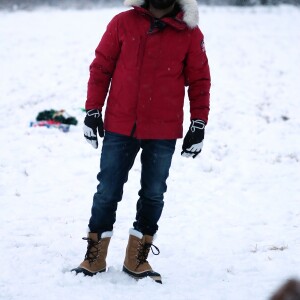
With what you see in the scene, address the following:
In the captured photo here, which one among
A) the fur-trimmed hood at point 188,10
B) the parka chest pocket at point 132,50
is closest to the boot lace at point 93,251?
the parka chest pocket at point 132,50

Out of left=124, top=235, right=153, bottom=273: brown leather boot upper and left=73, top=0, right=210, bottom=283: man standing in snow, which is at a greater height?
left=73, top=0, right=210, bottom=283: man standing in snow

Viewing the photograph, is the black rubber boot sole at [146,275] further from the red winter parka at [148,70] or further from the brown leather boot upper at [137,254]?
the red winter parka at [148,70]

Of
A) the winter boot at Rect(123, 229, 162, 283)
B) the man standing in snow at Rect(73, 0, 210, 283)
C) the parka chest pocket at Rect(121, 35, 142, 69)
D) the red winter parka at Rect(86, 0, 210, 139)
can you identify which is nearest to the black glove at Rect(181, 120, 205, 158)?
the man standing in snow at Rect(73, 0, 210, 283)

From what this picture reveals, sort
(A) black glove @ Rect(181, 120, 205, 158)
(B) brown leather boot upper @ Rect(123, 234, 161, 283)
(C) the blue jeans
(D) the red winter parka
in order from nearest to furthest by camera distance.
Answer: (D) the red winter parka < (C) the blue jeans < (A) black glove @ Rect(181, 120, 205, 158) < (B) brown leather boot upper @ Rect(123, 234, 161, 283)

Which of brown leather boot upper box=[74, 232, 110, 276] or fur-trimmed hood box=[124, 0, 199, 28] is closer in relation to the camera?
fur-trimmed hood box=[124, 0, 199, 28]

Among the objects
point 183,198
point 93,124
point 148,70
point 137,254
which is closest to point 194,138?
point 148,70

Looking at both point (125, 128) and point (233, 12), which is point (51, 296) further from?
point (233, 12)

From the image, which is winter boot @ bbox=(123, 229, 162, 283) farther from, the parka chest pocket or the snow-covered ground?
the parka chest pocket

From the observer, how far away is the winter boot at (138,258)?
11.6 ft

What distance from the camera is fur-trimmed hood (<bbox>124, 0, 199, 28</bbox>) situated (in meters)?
3.13

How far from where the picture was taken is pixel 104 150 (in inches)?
131

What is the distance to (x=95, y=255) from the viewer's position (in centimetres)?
349

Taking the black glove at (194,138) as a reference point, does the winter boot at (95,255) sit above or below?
below

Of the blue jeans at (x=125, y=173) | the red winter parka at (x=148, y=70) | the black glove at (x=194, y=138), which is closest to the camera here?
the red winter parka at (x=148, y=70)
